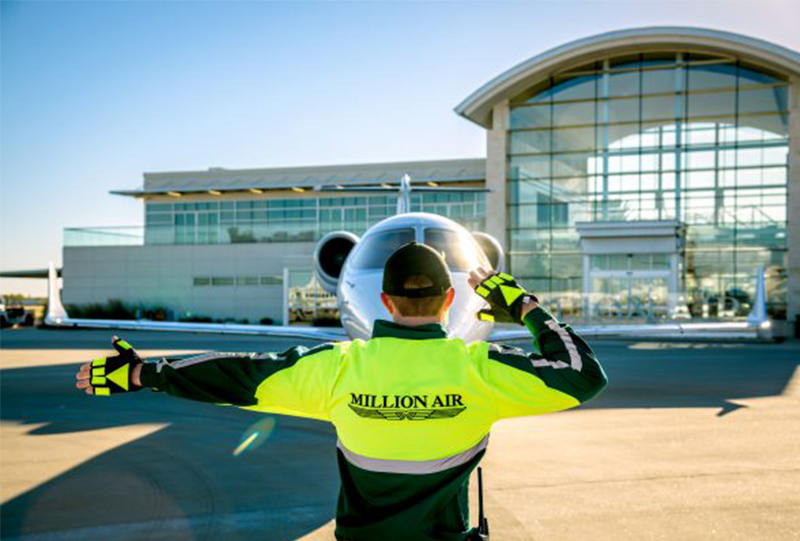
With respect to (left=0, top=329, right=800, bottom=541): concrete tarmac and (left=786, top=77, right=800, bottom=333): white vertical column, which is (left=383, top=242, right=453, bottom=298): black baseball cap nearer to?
(left=0, top=329, right=800, bottom=541): concrete tarmac

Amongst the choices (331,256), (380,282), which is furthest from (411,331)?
(331,256)

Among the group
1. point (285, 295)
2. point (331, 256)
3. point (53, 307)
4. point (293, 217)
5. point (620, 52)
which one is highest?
point (620, 52)

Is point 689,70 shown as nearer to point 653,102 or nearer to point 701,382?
point 653,102

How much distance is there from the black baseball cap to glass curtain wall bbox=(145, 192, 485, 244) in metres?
35.1

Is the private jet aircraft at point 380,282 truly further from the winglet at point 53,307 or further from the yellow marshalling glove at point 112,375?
the yellow marshalling glove at point 112,375

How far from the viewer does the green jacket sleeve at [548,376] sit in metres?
2.40

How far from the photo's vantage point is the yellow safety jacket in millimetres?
2418

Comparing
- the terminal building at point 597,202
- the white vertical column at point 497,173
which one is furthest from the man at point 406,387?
the white vertical column at point 497,173

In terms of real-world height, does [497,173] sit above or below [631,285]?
above

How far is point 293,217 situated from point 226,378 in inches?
1532

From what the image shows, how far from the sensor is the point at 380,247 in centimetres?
941

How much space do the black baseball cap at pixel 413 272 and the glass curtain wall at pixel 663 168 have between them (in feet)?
107

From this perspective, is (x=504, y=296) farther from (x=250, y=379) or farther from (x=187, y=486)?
(x=187, y=486)

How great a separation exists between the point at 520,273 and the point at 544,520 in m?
31.9
